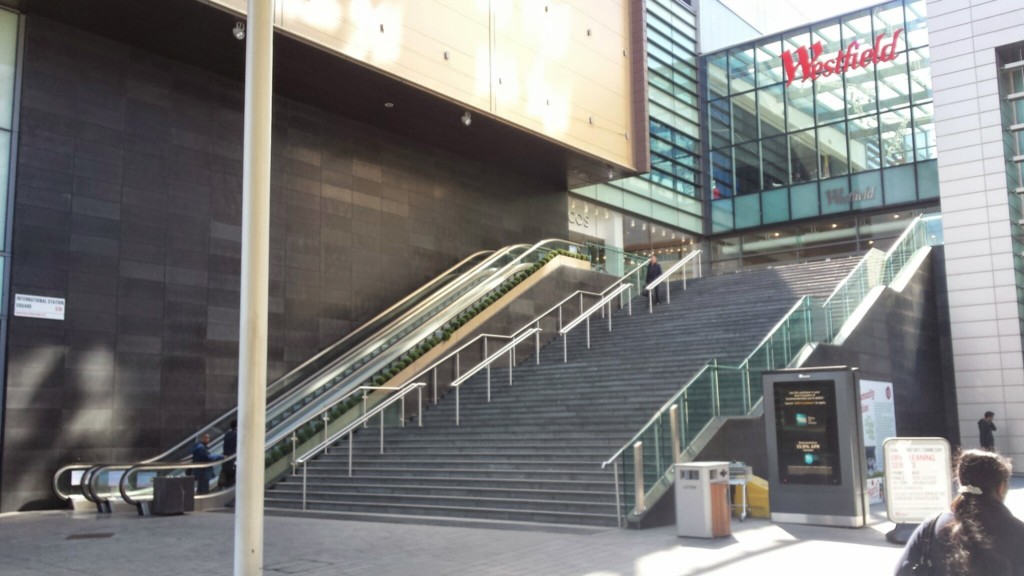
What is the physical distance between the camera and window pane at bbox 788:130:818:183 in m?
32.6

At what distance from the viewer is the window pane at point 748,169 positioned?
3384cm

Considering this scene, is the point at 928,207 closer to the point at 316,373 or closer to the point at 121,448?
the point at 316,373

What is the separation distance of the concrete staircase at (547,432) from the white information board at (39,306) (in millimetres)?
5179

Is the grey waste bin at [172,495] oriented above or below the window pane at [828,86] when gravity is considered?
below

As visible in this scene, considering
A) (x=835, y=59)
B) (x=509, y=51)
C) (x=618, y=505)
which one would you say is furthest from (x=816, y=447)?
(x=835, y=59)

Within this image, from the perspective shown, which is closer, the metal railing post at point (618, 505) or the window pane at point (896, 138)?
the metal railing post at point (618, 505)

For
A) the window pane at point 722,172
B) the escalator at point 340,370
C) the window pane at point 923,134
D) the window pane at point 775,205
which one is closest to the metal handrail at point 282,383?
the escalator at point 340,370

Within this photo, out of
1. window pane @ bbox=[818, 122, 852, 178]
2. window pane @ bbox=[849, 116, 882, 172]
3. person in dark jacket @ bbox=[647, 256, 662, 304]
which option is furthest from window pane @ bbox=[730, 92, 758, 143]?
person in dark jacket @ bbox=[647, 256, 662, 304]

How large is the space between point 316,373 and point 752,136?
19.6 m

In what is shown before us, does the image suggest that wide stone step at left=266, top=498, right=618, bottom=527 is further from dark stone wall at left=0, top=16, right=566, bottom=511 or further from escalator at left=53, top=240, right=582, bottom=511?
dark stone wall at left=0, top=16, right=566, bottom=511

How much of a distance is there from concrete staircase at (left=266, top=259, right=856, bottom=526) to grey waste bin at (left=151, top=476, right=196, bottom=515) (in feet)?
4.16

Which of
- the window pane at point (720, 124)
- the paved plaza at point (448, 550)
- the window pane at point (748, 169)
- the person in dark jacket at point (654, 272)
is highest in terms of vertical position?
the window pane at point (720, 124)

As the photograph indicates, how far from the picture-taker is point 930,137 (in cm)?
3003

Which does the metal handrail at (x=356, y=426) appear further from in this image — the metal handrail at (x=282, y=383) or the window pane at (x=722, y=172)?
the window pane at (x=722, y=172)
